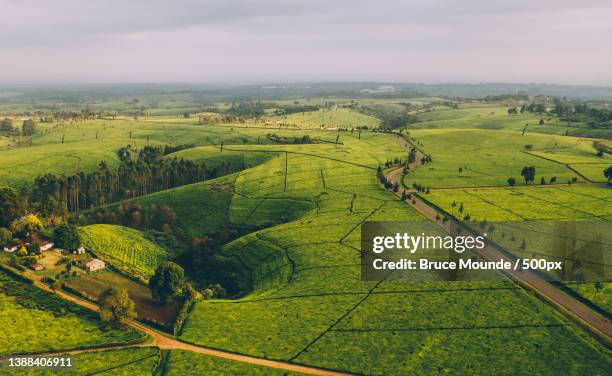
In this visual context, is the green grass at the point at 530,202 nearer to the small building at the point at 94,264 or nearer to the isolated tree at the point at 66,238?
the small building at the point at 94,264

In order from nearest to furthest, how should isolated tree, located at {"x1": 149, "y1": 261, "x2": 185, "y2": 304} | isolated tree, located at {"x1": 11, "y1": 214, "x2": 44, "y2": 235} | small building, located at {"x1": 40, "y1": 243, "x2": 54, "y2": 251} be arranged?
isolated tree, located at {"x1": 149, "y1": 261, "x2": 185, "y2": 304} < small building, located at {"x1": 40, "y1": 243, "x2": 54, "y2": 251} < isolated tree, located at {"x1": 11, "y1": 214, "x2": 44, "y2": 235}

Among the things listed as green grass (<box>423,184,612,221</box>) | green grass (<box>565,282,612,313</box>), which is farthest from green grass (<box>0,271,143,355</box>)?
green grass (<box>423,184,612,221</box>)

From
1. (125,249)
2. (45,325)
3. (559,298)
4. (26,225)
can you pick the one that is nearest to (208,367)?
(45,325)

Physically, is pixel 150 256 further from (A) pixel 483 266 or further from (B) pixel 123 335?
(A) pixel 483 266

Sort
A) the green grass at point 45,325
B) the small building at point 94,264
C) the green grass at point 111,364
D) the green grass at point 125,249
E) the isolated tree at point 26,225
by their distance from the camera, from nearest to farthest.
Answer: the green grass at point 111,364 → the green grass at point 45,325 → the small building at point 94,264 → the green grass at point 125,249 → the isolated tree at point 26,225

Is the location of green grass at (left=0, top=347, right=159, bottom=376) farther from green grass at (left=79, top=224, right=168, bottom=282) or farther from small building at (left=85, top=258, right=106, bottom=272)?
green grass at (left=79, top=224, right=168, bottom=282)

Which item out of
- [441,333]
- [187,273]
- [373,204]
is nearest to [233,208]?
[187,273]

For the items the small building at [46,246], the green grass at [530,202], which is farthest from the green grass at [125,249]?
the green grass at [530,202]
